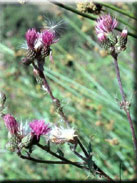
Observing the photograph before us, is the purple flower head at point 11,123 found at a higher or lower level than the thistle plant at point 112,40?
lower

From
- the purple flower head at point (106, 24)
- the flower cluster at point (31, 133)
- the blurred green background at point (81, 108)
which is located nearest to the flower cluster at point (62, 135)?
the flower cluster at point (31, 133)

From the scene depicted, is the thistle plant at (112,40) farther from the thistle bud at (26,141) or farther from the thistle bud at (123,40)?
the thistle bud at (26,141)

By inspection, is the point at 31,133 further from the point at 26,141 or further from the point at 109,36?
the point at 109,36

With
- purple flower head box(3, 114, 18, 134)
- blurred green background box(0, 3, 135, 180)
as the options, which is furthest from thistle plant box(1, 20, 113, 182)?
blurred green background box(0, 3, 135, 180)

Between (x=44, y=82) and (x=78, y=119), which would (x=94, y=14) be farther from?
(x=78, y=119)

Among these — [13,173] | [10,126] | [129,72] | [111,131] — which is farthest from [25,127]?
[13,173]

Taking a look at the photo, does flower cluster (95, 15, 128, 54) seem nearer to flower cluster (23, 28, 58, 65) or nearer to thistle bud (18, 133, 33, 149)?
flower cluster (23, 28, 58, 65)
